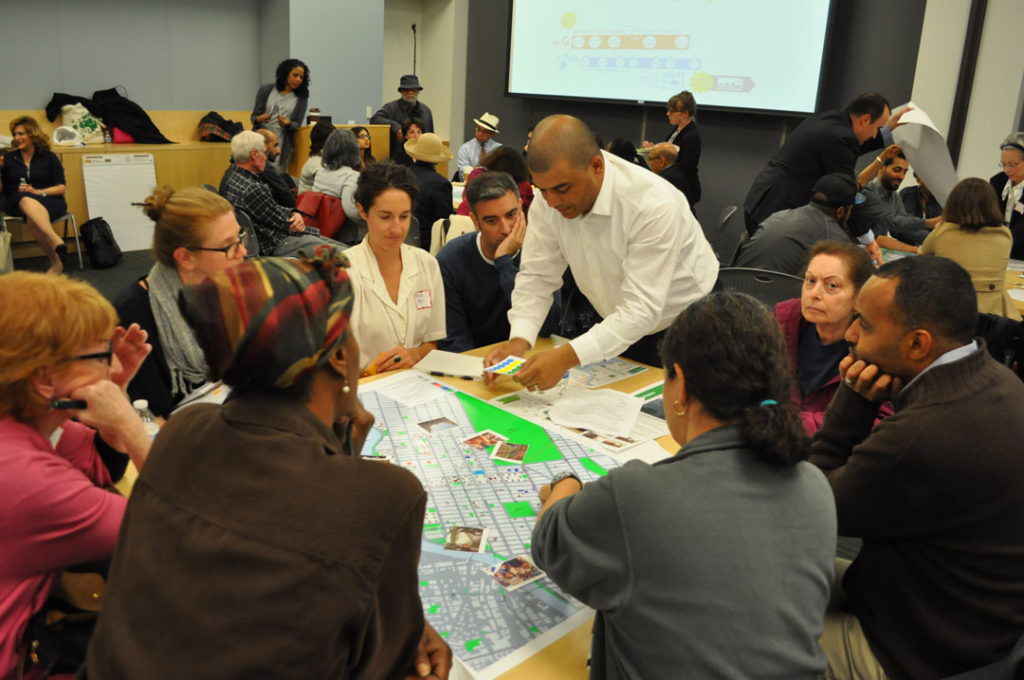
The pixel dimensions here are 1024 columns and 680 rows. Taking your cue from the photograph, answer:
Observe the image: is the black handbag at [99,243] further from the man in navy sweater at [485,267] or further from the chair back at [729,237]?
the chair back at [729,237]

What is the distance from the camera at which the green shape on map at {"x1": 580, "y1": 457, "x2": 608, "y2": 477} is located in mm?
1921

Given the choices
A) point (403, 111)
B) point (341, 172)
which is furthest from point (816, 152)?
point (403, 111)

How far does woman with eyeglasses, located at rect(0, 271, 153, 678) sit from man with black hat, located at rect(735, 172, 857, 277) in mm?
2820

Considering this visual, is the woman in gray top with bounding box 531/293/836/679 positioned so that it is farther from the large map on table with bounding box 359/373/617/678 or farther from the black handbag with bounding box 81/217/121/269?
→ the black handbag with bounding box 81/217/121/269

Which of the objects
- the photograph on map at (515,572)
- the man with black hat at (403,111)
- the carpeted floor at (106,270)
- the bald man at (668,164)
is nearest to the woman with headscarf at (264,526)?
the photograph on map at (515,572)

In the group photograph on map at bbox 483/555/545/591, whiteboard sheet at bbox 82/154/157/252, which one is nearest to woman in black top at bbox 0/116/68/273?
whiteboard sheet at bbox 82/154/157/252

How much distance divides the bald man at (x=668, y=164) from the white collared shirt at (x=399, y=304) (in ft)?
13.9

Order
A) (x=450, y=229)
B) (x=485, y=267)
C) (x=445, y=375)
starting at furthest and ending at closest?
1. (x=450, y=229)
2. (x=485, y=267)
3. (x=445, y=375)

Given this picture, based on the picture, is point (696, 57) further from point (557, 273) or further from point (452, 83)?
point (557, 273)

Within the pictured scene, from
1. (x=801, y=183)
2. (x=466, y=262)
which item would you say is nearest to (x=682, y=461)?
(x=466, y=262)

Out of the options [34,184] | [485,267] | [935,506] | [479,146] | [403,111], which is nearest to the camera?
[935,506]

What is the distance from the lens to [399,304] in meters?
2.88

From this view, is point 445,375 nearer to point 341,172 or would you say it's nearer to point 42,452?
point 42,452

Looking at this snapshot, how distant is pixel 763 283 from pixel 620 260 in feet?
2.15
